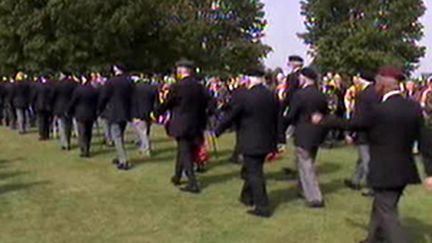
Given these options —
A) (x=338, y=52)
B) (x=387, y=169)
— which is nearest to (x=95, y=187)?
(x=387, y=169)

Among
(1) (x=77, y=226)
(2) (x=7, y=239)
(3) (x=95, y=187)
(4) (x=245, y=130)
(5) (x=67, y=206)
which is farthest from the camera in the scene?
(3) (x=95, y=187)

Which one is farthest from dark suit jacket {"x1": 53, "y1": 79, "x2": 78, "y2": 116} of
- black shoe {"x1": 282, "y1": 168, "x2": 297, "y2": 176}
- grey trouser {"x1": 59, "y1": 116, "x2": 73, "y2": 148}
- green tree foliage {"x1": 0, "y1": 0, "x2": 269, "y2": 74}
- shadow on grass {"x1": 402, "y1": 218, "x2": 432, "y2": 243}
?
green tree foliage {"x1": 0, "y1": 0, "x2": 269, "y2": 74}

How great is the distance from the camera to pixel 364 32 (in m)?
63.4

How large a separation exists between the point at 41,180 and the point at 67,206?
254cm

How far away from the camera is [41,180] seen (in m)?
13.3

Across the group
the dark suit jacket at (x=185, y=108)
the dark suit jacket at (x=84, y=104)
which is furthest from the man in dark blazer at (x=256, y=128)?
the dark suit jacket at (x=84, y=104)

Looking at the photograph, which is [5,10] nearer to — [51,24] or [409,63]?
[51,24]

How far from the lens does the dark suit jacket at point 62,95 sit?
18109 millimetres

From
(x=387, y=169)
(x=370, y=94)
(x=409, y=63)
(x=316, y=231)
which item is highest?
(x=409, y=63)

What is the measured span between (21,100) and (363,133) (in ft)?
46.2

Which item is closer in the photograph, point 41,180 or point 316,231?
point 316,231

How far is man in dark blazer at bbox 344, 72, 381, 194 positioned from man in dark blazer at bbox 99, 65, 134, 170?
13.7ft

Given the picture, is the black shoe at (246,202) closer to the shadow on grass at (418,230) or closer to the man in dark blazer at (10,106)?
the shadow on grass at (418,230)

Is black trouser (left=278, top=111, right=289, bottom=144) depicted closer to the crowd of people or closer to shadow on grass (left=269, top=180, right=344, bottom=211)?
the crowd of people
